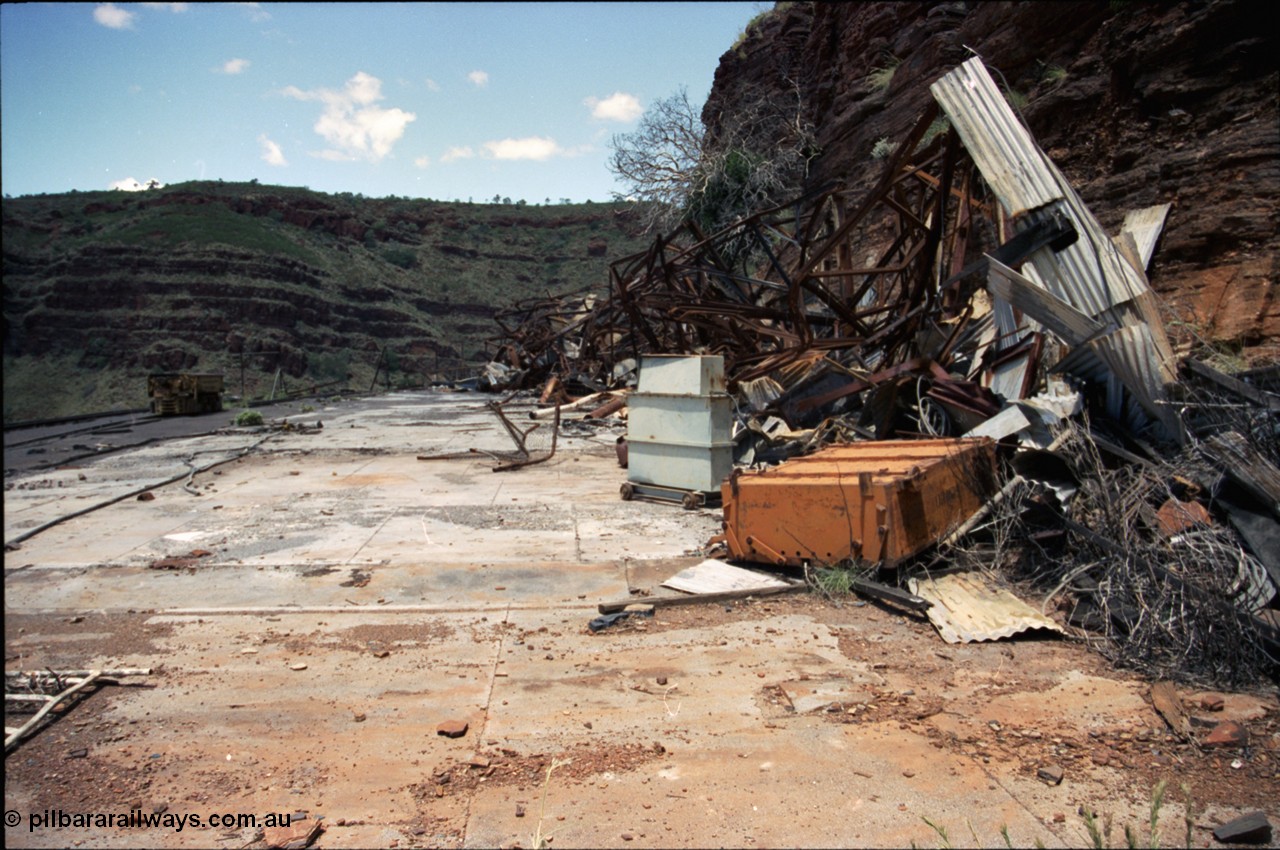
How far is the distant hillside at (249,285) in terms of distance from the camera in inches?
1732

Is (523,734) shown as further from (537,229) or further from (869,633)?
(537,229)

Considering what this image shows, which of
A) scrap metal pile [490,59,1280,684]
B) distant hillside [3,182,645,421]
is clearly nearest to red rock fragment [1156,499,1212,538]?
scrap metal pile [490,59,1280,684]

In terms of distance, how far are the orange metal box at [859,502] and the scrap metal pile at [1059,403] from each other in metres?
0.29

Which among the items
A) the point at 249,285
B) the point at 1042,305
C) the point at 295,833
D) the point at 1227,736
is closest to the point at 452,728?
→ the point at 295,833

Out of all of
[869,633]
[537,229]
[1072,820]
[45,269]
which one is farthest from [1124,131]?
[537,229]

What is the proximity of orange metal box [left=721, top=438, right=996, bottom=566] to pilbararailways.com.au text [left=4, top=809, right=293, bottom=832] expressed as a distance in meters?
3.37

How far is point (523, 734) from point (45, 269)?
59.6m

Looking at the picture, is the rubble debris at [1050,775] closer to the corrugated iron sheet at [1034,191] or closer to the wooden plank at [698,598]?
the wooden plank at [698,598]

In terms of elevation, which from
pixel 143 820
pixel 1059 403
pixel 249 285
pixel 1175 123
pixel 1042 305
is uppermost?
pixel 249 285

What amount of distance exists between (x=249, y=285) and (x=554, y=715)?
54.1 metres

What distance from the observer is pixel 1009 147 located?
6062 mm

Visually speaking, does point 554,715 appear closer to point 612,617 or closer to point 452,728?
point 452,728

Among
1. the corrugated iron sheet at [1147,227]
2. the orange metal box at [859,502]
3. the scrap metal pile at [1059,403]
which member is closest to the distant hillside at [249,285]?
the scrap metal pile at [1059,403]

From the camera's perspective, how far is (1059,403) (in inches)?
217
